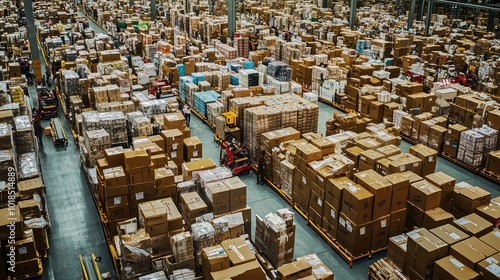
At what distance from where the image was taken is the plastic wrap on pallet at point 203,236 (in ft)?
24.1

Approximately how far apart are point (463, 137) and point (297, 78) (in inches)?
319

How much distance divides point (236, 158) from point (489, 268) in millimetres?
6614

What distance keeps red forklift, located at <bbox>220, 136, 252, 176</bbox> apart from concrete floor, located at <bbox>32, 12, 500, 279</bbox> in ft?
0.80

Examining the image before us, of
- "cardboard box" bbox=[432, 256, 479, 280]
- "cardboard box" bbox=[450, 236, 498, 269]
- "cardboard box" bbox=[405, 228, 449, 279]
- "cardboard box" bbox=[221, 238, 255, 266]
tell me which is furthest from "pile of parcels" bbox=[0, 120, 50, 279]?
"cardboard box" bbox=[450, 236, 498, 269]

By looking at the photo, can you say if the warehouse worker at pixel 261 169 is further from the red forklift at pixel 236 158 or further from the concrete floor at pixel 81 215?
the red forklift at pixel 236 158

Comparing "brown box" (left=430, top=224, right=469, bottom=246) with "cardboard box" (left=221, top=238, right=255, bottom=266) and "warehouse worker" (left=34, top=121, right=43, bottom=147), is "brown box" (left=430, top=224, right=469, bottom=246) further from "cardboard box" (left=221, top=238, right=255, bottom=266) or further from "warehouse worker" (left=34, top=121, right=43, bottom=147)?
"warehouse worker" (left=34, top=121, right=43, bottom=147)

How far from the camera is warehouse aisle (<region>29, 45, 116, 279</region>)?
8.65 metres

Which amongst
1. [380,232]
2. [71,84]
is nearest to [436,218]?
[380,232]

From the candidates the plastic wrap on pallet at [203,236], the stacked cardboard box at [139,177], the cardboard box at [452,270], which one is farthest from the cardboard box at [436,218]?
the stacked cardboard box at [139,177]

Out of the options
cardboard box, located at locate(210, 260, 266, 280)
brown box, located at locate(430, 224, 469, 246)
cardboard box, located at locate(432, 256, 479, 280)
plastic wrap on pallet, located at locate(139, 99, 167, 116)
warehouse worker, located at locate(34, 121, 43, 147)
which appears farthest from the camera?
warehouse worker, located at locate(34, 121, 43, 147)

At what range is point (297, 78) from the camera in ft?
62.6

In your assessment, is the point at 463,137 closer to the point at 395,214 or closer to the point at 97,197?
the point at 395,214

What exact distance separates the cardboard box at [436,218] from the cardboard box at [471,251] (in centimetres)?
99

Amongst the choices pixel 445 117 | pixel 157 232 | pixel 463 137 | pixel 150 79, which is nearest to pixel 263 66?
pixel 150 79
